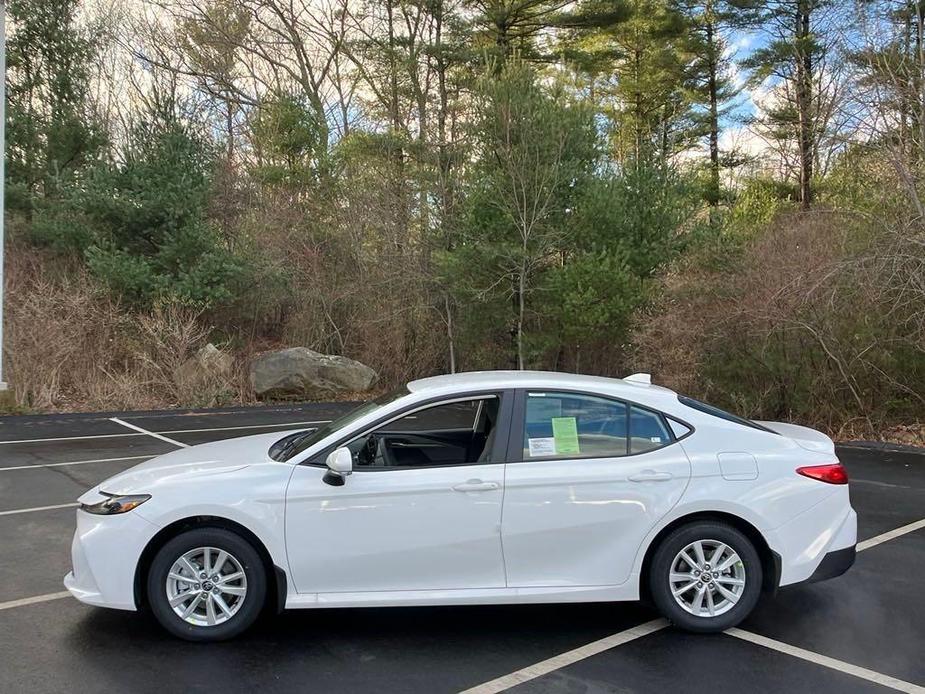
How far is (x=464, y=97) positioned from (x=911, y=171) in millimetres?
13542

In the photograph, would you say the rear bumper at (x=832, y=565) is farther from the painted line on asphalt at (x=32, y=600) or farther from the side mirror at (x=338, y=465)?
the painted line on asphalt at (x=32, y=600)

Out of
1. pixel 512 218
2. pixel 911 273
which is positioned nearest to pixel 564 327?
pixel 512 218

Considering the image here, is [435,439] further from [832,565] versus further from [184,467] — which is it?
[832,565]

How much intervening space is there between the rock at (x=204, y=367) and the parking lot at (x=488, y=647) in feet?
33.8

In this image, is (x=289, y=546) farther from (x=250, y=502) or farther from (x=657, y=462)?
(x=657, y=462)

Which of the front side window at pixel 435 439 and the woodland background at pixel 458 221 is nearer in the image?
the front side window at pixel 435 439

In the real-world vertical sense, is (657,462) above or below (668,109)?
below

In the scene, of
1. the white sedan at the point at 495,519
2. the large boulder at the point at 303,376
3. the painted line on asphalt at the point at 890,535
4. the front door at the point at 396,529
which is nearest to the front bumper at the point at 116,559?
the white sedan at the point at 495,519

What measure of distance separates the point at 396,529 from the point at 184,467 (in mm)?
1346

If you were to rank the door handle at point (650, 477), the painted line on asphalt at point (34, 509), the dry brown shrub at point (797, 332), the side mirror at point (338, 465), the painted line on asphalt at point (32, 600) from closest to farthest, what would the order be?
1. the side mirror at point (338, 465)
2. the door handle at point (650, 477)
3. the painted line on asphalt at point (32, 600)
4. the painted line on asphalt at point (34, 509)
5. the dry brown shrub at point (797, 332)

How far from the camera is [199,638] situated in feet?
13.6

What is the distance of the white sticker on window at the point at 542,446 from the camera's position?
4.37 m

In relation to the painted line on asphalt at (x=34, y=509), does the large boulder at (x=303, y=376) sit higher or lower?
higher

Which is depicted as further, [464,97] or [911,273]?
[464,97]
